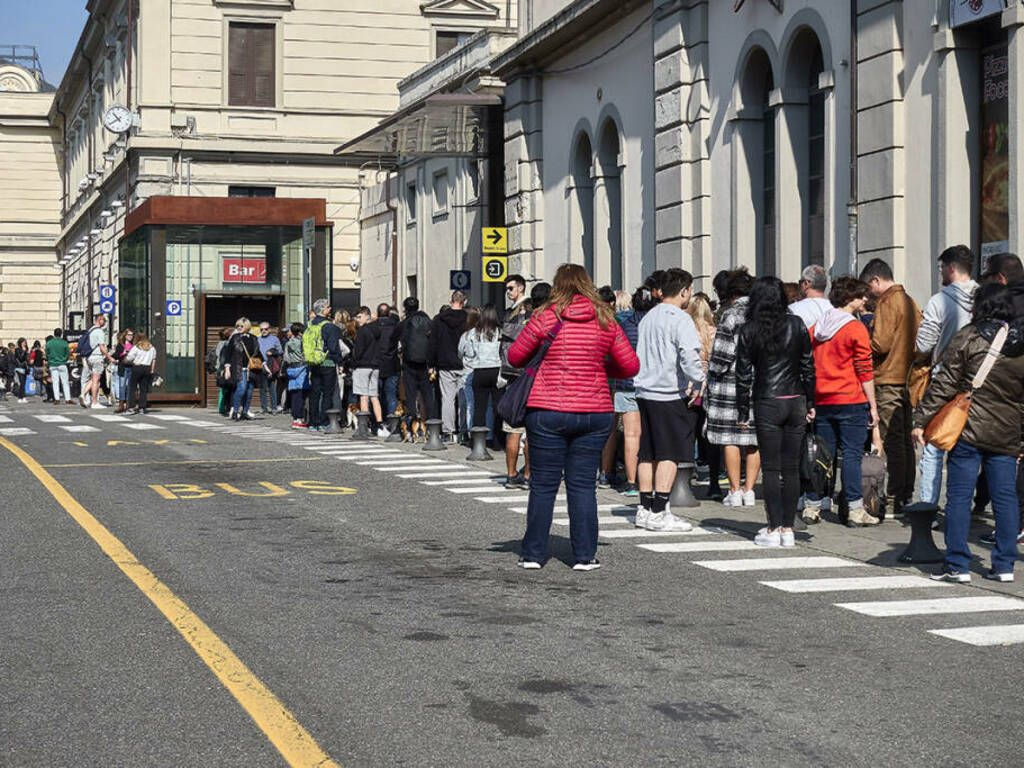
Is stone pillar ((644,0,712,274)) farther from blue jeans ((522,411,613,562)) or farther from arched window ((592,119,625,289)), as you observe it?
blue jeans ((522,411,613,562))

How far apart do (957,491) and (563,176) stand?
1979cm

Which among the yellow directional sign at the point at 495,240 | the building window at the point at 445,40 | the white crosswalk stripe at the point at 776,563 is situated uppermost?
the building window at the point at 445,40

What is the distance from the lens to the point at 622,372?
9.83 meters

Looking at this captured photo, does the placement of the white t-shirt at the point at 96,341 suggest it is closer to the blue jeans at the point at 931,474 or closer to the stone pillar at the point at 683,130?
the stone pillar at the point at 683,130

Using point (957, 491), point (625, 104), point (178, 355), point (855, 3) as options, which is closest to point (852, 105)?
point (855, 3)

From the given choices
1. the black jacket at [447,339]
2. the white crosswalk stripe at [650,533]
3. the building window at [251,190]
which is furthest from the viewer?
the building window at [251,190]

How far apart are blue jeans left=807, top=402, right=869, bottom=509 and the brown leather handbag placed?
8.72ft

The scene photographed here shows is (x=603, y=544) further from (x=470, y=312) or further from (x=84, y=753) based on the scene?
(x=470, y=312)

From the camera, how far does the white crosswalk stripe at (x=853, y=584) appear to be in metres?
9.09

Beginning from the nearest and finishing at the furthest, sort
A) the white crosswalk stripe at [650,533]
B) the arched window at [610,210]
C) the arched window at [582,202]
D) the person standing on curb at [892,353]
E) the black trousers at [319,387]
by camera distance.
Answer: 1. the white crosswalk stripe at [650,533]
2. the person standing on curb at [892,353]
3. the black trousers at [319,387]
4. the arched window at [610,210]
5. the arched window at [582,202]

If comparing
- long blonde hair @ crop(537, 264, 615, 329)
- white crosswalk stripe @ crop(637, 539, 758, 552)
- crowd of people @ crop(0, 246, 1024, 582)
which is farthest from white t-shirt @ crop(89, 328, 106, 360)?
long blonde hair @ crop(537, 264, 615, 329)

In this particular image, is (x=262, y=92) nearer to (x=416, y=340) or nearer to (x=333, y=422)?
(x=333, y=422)

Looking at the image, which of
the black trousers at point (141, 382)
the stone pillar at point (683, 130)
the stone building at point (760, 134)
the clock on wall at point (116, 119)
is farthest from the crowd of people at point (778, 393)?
the clock on wall at point (116, 119)

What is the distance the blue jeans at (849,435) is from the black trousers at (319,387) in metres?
12.6
